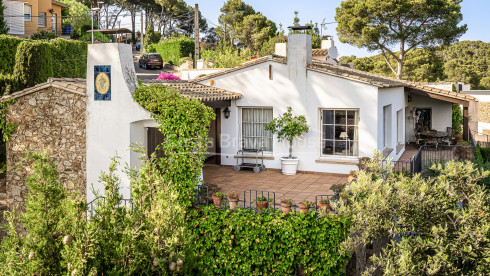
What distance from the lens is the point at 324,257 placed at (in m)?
8.52

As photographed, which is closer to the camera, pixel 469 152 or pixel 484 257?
pixel 484 257

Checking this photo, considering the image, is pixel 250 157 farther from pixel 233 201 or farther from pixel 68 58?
pixel 68 58

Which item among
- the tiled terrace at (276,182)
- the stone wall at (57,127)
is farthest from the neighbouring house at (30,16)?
the tiled terrace at (276,182)

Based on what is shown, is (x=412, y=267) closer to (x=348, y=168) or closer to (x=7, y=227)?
(x=7, y=227)

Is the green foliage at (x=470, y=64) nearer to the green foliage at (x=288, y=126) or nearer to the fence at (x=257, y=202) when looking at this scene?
the green foliage at (x=288, y=126)

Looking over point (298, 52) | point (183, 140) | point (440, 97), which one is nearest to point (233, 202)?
point (183, 140)

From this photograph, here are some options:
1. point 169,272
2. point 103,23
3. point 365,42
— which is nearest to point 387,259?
point 169,272

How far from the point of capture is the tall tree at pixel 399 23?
3425 centimetres

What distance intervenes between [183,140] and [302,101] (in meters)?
5.73

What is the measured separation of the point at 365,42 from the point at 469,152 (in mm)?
22591

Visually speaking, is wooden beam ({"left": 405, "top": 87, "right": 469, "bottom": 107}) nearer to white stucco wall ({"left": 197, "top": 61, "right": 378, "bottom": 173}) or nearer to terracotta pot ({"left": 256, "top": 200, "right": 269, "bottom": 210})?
white stucco wall ({"left": 197, "top": 61, "right": 378, "bottom": 173})

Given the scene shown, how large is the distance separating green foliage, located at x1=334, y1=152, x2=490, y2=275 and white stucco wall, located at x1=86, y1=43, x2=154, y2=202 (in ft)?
20.6

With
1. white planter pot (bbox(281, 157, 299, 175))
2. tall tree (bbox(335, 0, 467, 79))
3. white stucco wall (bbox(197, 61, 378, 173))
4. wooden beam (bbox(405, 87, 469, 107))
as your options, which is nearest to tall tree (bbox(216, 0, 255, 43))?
tall tree (bbox(335, 0, 467, 79))

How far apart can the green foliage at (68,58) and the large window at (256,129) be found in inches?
456
